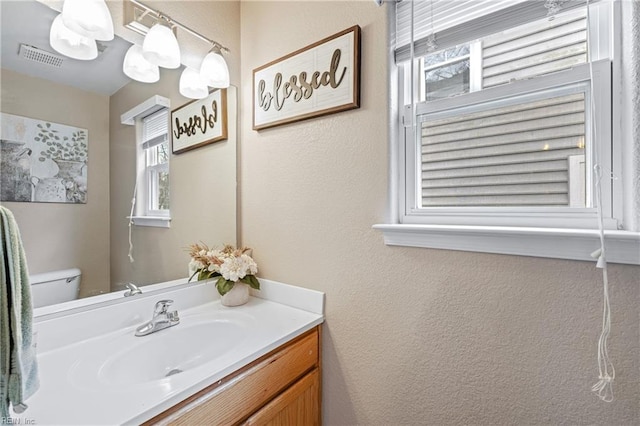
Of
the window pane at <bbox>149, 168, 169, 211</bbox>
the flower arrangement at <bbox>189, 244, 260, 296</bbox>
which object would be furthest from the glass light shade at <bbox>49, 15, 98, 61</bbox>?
the flower arrangement at <bbox>189, 244, 260, 296</bbox>

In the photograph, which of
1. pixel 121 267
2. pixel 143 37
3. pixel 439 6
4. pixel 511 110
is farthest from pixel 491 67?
pixel 121 267

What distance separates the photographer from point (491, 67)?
2.82ft

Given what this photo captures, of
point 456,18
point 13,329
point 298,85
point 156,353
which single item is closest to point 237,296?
point 156,353

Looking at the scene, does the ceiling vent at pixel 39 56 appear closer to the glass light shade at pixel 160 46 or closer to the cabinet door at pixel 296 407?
the glass light shade at pixel 160 46

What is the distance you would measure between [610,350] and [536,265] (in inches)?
9.4

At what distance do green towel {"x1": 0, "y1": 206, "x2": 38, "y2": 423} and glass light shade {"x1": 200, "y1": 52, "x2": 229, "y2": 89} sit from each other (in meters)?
0.96

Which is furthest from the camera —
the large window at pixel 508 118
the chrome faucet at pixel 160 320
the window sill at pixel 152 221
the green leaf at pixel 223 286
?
the green leaf at pixel 223 286

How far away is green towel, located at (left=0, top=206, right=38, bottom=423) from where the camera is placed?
19.2 inches

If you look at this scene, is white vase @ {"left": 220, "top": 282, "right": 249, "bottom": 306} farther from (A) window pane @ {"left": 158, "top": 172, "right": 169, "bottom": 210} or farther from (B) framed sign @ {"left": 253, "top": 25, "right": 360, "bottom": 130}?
(B) framed sign @ {"left": 253, "top": 25, "right": 360, "bottom": 130}

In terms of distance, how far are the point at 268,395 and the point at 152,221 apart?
83cm

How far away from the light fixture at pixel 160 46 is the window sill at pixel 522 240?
3.43 feet

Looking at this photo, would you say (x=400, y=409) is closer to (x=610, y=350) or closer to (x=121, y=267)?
(x=610, y=350)

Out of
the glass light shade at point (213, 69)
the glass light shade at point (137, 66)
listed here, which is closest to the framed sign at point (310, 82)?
the glass light shade at point (213, 69)

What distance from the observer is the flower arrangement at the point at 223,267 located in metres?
1.21
